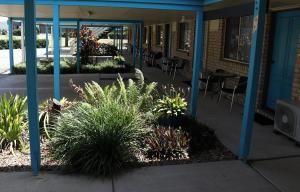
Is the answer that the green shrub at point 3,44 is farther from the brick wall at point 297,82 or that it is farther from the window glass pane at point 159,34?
the brick wall at point 297,82

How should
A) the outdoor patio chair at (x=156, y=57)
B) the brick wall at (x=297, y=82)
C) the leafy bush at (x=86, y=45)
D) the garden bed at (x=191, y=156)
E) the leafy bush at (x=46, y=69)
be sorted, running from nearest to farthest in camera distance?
the garden bed at (x=191, y=156) → the brick wall at (x=297, y=82) → the leafy bush at (x=46, y=69) → the leafy bush at (x=86, y=45) → the outdoor patio chair at (x=156, y=57)

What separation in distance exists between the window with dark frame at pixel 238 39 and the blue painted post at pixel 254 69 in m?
3.68

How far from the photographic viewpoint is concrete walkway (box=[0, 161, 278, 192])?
3.88 m

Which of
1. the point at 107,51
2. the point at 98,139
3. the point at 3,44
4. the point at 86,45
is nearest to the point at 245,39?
the point at 98,139

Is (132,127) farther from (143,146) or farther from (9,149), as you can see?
(9,149)

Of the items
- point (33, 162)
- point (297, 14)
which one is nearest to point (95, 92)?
point (33, 162)

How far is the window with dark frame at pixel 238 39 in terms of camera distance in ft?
26.5

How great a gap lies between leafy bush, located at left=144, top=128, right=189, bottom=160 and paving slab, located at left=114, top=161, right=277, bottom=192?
0.93 ft

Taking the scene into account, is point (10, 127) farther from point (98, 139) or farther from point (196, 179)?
point (196, 179)

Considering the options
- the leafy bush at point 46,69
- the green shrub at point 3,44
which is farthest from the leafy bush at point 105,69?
the green shrub at point 3,44

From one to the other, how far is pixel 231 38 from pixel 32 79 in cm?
623

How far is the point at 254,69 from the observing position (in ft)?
14.5

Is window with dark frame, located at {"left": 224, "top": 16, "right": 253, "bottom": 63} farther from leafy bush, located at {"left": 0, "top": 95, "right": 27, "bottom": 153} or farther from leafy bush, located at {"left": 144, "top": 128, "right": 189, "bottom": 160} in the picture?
leafy bush, located at {"left": 0, "top": 95, "right": 27, "bottom": 153}

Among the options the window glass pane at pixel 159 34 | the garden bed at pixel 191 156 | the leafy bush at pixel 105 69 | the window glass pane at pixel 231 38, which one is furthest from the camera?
the window glass pane at pixel 159 34
